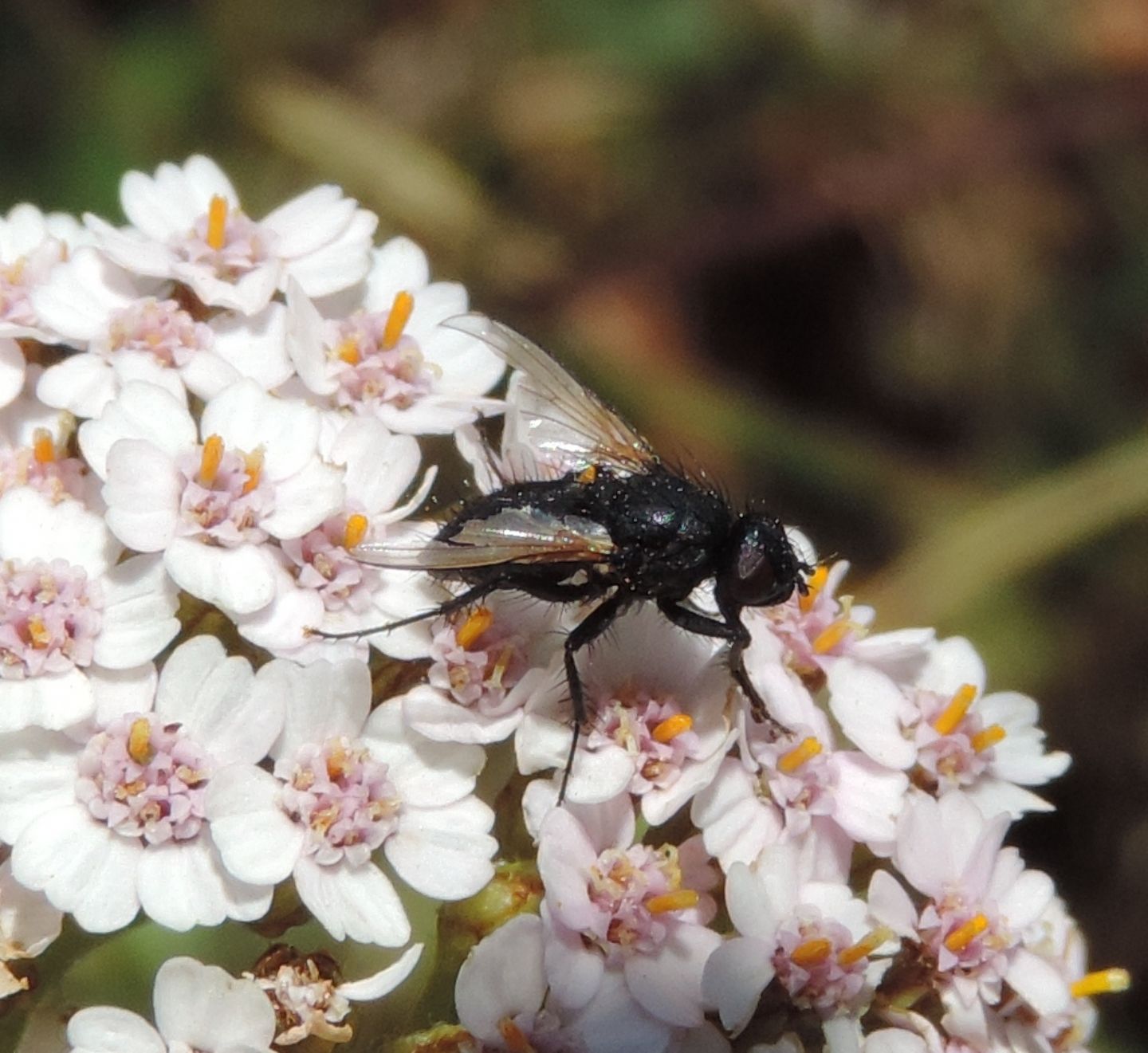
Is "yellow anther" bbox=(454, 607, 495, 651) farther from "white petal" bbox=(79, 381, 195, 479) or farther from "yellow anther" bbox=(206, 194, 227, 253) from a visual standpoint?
"yellow anther" bbox=(206, 194, 227, 253)

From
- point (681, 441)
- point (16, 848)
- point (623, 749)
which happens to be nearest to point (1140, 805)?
point (681, 441)

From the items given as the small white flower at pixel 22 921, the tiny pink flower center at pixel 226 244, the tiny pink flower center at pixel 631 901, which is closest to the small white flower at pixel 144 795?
the small white flower at pixel 22 921

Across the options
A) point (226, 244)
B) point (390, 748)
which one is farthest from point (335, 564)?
point (226, 244)

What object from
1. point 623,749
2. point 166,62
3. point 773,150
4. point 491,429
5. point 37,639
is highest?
point 773,150

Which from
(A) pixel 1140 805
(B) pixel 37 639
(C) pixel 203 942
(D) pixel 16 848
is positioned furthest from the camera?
(A) pixel 1140 805

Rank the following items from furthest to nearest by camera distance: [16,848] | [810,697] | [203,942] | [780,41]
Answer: [780,41], [203,942], [810,697], [16,848]

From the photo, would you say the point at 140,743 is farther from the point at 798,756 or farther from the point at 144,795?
the point at 798,756

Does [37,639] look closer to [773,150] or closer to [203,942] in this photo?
[203,942]

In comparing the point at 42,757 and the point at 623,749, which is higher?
the point at 623,749
